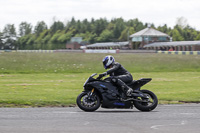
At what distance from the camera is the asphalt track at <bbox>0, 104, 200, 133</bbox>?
925cm

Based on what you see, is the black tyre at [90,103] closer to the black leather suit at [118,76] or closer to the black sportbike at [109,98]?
the black sportbike at [109,98]

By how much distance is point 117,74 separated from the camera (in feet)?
43.2

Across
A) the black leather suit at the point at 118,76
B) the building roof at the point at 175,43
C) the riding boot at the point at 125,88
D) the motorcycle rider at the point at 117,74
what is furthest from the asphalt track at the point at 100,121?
the building roof at the point at 175,43

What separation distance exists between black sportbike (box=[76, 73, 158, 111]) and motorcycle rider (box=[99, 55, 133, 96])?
19cm

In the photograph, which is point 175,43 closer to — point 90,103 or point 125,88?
point 125,88

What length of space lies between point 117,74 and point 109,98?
2.79 ft

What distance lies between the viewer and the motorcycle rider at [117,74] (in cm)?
1286

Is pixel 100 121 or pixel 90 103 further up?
pixel 90 103

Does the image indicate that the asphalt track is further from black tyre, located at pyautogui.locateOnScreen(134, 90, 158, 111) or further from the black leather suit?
the black leather suit

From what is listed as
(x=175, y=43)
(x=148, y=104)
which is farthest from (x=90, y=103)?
(x=175, y=43)

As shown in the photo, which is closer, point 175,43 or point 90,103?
point 90,103

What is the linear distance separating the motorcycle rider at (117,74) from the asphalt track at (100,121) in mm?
757

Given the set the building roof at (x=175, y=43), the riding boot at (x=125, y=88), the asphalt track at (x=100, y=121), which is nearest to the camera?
the asphalt track at (x=100, y=121)

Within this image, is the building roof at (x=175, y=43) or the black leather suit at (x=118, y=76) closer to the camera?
the black leather suit at (x=118, y=76)
